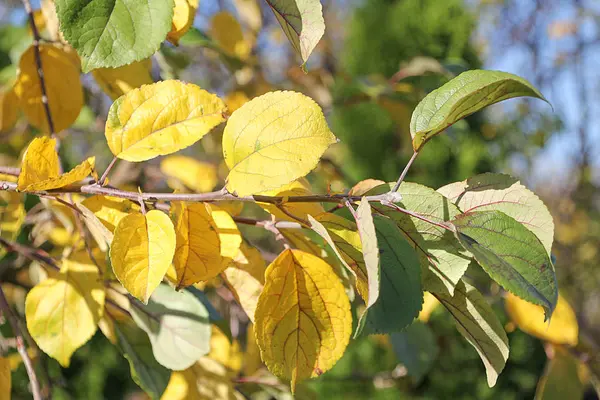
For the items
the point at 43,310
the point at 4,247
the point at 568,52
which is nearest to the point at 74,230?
the point at 4,247

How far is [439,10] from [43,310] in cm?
265

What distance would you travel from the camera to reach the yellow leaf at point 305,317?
54 cm

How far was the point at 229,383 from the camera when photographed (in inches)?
32.9

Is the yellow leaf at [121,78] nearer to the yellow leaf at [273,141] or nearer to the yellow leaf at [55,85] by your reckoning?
the yellow leaf at [55,85]

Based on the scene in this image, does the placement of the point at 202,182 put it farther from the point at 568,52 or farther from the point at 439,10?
the point at 568,52

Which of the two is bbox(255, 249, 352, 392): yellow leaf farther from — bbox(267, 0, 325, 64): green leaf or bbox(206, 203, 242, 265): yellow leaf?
bbox(267, 0, 325, 64): green leaf

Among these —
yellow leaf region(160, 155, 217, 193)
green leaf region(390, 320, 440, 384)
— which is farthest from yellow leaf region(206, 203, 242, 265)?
yellow leaf region(160, 155, 217, 193)

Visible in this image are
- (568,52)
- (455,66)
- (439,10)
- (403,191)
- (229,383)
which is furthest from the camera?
(568,52)

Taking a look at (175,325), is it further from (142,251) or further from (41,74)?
(41,74)

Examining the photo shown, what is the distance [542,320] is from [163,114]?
30.9 inches

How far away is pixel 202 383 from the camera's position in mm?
812

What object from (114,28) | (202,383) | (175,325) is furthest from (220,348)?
(114,28)

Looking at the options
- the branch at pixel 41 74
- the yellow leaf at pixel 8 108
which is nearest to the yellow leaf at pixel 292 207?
the branch at pixel 41 74

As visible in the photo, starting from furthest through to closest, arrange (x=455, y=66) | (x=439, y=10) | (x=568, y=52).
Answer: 1. (x=568, y=52)
2. (x=439, y=10)
3. (x=455, y=66)
